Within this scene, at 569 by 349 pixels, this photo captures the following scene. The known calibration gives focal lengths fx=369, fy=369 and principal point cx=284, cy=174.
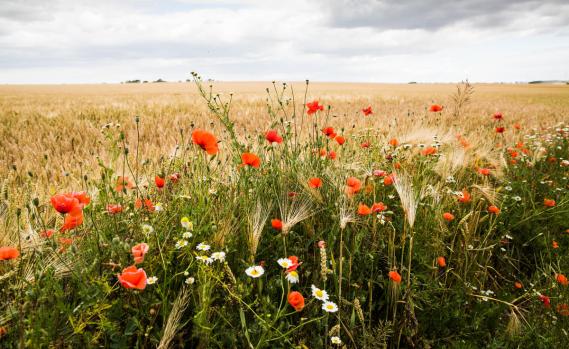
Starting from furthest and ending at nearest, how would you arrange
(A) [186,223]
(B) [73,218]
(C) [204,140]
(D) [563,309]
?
(D) [563,309], (C) [204,140], (A) [186,223], (B) [73,218]

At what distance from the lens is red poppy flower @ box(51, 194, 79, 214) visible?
1.30 metres

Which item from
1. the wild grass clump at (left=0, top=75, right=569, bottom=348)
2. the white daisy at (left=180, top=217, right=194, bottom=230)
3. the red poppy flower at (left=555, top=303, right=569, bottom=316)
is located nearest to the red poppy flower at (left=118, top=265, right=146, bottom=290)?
the wild grass clump at (left=0, top=75, right=569, bottom=348)

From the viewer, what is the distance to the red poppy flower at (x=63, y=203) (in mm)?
1302

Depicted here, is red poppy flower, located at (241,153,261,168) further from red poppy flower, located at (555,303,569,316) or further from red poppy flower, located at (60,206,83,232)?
red poppy flower, located at (555,303,569,316)

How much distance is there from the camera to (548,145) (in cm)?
528

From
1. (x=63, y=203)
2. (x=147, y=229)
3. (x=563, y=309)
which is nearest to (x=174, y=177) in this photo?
(x=147, y=229)

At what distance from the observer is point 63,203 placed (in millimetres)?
1327

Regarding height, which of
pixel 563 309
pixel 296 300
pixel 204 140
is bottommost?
pixel 563 309

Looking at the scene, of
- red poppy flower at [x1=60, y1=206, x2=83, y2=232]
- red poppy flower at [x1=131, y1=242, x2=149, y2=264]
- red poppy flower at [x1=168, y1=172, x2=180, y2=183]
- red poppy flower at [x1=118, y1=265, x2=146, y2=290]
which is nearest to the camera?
red poppy flower at [x1=118, y1=265, x2=146, y2=290]

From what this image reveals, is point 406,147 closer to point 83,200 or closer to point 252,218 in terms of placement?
point 252,218

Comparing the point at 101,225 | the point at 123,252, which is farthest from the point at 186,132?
the point at 123,252

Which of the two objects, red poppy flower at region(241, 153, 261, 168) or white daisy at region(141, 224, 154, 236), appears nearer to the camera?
white daisy at region(141, 224, 154, 236)

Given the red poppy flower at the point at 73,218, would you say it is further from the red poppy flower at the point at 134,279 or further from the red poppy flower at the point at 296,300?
the red poppy flower at the point at 296,300

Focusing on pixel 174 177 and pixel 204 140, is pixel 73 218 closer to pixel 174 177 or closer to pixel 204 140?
pixel 204 140
